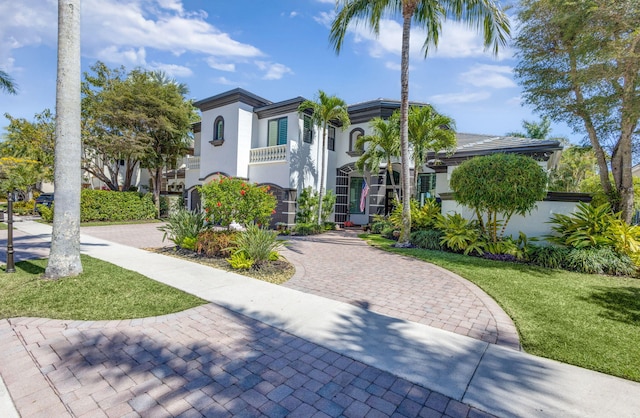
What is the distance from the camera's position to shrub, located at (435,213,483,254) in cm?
1020

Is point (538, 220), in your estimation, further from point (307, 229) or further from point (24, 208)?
point (24, 208)

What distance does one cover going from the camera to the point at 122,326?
4.18m

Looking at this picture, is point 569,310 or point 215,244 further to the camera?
point 215,244

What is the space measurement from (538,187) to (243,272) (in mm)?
8799

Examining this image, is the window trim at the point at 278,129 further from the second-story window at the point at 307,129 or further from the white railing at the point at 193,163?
the white railing at the point at 193,163

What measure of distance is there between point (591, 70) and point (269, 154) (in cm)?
1353

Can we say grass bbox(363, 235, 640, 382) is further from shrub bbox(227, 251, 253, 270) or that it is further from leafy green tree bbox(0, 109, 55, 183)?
leafy green tree bbox(0, 109, 55, 183)

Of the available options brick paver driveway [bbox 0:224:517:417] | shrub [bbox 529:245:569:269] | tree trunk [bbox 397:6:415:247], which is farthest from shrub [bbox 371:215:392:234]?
brick paver driveway [bbox 0:224:517:417]

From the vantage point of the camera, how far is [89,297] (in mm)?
5188

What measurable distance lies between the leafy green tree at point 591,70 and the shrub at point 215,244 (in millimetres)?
11074

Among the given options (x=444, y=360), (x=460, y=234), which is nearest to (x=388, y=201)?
(x=460, y=234)

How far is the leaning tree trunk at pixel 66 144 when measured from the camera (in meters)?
5.97

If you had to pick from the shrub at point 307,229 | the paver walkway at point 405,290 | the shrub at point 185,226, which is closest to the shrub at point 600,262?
the paver walkway at point 405,290

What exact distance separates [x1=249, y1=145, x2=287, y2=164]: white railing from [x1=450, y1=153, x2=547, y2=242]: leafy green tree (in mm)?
9391
